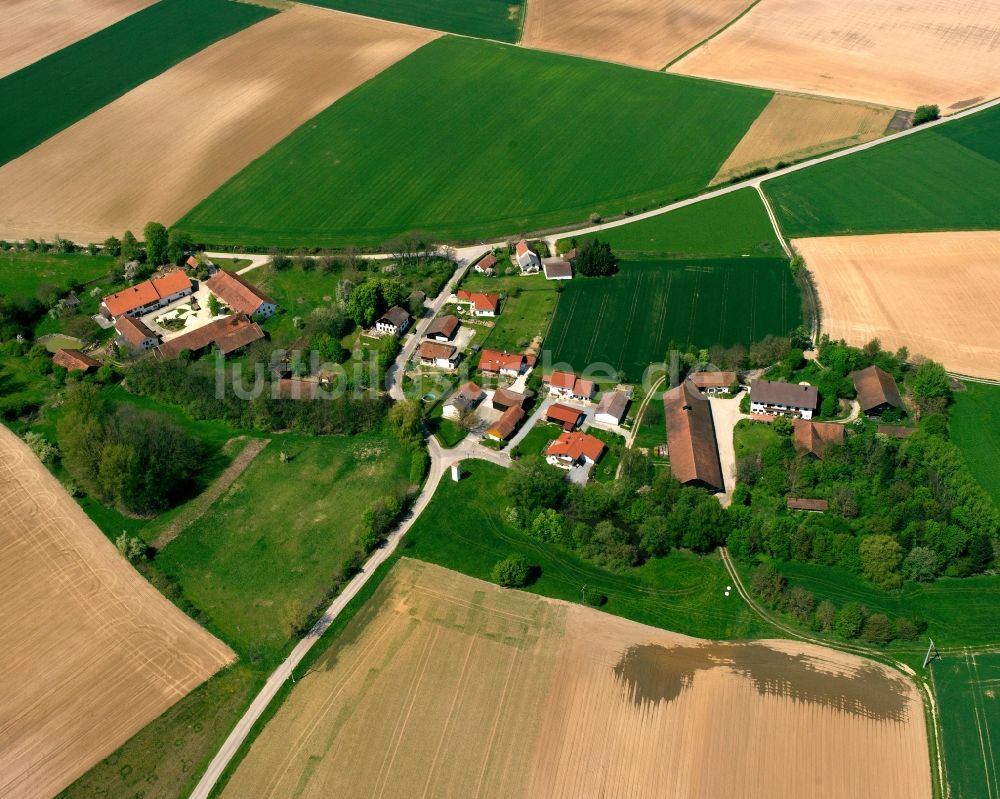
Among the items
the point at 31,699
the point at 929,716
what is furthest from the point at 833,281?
the point at 31,699

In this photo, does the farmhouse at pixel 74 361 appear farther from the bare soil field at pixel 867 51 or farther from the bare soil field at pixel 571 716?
the bare soil field at pixel 867 51

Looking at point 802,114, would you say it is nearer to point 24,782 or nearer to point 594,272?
point 594,272

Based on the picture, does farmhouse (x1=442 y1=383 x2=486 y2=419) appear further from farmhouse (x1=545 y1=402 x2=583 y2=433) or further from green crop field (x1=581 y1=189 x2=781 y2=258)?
green crop field (x1=581 y1=189 x2=781 y2=258)

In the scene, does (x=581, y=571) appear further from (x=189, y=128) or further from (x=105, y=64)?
(x=105, y=64)

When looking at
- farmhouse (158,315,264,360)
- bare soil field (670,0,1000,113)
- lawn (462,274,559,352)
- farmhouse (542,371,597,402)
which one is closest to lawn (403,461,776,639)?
farmhouse (542,371,597,402)

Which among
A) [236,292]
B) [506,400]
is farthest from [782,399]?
[236,292]

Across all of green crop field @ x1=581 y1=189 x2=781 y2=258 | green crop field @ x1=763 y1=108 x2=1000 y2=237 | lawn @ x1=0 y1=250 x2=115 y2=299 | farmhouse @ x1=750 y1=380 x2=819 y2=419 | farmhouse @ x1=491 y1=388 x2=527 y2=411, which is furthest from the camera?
green crop field @ x1=763 y1=108 x2=1000 y2=237
